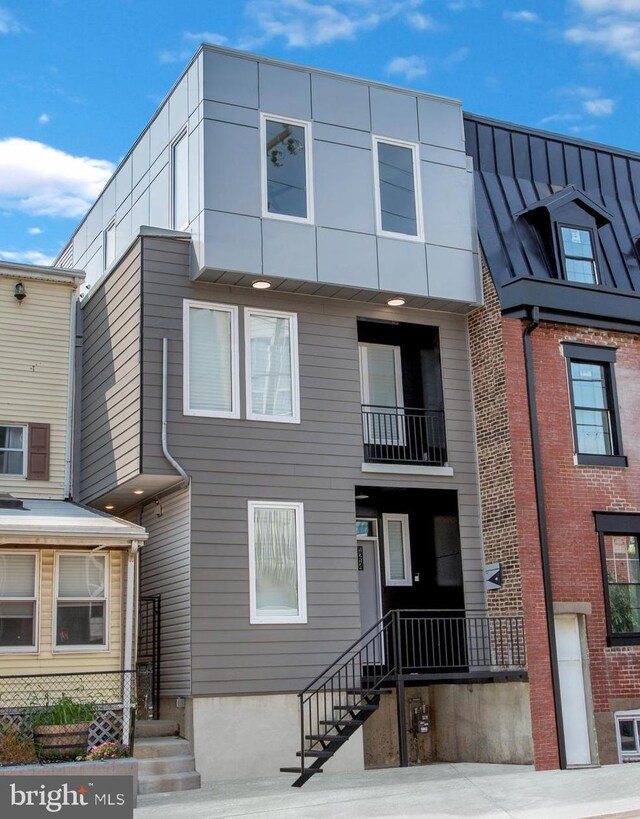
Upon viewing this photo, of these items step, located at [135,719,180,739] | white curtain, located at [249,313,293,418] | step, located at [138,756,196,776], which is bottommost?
step, located at [138,756,196,776]

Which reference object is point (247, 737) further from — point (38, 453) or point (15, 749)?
point (38, 453)

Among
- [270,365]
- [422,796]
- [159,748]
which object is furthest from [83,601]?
[422,796]

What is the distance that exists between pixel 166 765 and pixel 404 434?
695 centimetres

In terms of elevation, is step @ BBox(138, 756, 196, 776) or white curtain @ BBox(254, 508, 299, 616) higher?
white curtain @ BBox(254, 508, 299, 616)

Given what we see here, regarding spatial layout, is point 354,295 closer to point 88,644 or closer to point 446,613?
point 446,613

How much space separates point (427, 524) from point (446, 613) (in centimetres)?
163

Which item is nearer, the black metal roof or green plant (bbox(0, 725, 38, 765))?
green plant (bbox(0, 725, 38, 765))

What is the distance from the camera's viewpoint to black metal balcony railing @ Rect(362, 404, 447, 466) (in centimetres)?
1784

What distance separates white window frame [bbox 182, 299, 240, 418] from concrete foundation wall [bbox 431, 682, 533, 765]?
234 inches

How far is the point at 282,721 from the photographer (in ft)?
50.4

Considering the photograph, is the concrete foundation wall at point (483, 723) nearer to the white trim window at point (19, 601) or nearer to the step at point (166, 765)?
the step at point (166, 765)

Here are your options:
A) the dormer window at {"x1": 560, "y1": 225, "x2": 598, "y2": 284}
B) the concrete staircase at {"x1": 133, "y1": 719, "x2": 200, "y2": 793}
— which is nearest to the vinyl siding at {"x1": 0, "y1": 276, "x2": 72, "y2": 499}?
the concrete staircase at {"x1": 133, "y1": 719, "x2": 200, "y2": 793}

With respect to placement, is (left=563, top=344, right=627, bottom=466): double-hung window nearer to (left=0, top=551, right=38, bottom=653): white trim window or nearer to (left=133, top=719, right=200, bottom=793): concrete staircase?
(left=133, top=719, right=200, bottom=793): concrete staircase

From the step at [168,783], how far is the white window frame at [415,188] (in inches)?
354
